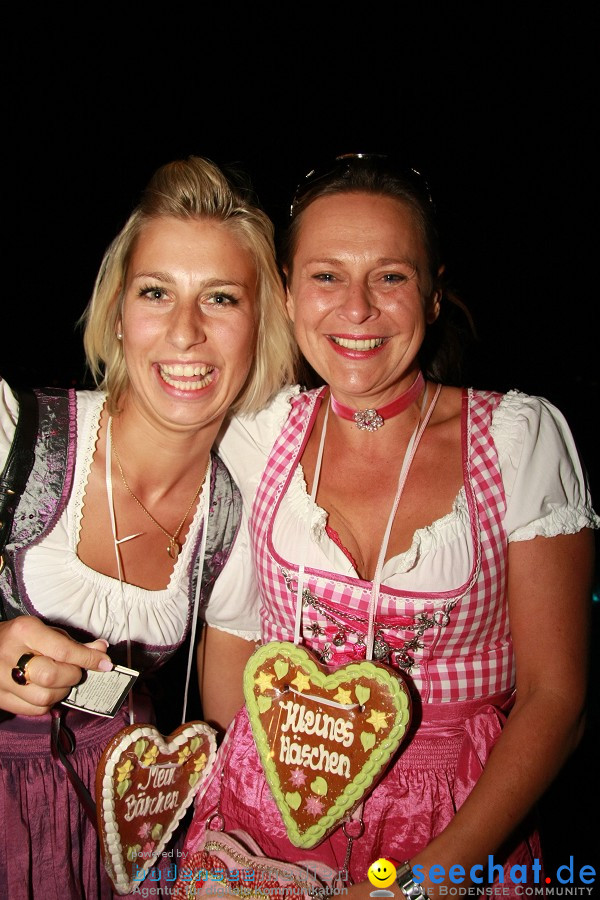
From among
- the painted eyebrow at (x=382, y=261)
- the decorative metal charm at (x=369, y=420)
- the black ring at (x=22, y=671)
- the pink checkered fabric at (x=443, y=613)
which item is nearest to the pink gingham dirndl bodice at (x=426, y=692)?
the pink checkered fabric at (x=443, y=613)

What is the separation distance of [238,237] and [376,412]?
609 millimetres

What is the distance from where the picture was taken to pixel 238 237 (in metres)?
1.56

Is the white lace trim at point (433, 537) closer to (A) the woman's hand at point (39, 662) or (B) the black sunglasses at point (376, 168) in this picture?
(A) the woman's hand at point (39, 662)

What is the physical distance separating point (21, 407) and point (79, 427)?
160mm

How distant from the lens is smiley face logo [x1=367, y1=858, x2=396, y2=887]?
3.58ft

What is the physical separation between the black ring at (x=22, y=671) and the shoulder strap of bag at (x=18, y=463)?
300 millimetres

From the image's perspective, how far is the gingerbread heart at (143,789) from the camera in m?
1.25

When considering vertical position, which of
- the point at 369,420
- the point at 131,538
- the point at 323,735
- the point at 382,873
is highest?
the point at 369,420

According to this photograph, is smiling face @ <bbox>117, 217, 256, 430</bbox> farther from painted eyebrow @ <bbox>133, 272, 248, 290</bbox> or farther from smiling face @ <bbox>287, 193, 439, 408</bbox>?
smiling face @ <bbox>287, 193, 439, 408</bbox>

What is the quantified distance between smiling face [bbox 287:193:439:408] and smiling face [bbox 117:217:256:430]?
0.64 feet

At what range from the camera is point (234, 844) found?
1188 mm

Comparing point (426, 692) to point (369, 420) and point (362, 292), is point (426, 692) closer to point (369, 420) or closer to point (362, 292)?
point (369, 420)

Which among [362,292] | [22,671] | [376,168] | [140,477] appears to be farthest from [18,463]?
[376,168]

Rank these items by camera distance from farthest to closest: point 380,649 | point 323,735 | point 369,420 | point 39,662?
point 369,420 < point 380,649 < point 323,735 < point 39,662
